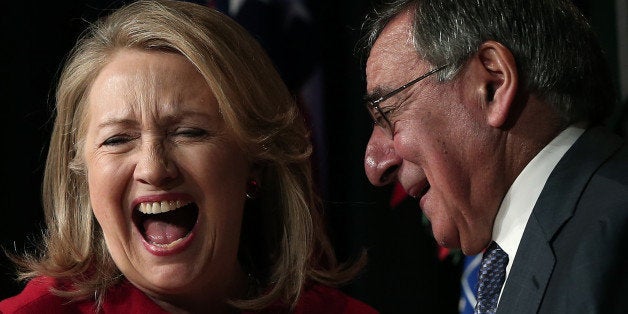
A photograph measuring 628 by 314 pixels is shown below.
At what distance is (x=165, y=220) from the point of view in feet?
7.16

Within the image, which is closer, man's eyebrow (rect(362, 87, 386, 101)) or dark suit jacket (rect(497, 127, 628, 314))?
dark suit jacket (rect(497, 127, 628, 314))

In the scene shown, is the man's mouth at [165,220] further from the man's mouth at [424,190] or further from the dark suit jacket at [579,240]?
the dark suit jacket at [579,240]

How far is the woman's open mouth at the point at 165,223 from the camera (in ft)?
6.88

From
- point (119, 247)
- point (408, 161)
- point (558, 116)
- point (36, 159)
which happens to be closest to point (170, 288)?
point (119, 247)

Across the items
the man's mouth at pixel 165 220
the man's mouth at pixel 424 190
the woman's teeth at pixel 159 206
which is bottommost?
the man's mouth at pixel 424 190

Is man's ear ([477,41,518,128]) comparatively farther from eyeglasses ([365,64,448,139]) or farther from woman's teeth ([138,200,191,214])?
woman's teeth ([138,200,191,214])

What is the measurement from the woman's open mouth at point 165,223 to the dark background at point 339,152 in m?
1.07

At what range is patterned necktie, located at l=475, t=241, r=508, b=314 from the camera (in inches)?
75.9

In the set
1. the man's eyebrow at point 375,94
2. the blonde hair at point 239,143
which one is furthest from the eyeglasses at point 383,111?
the blonde hair at point 239,143

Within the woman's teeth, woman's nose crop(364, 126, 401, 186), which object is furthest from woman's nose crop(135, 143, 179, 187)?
woman's nose crop(364, 126, 401, 186)

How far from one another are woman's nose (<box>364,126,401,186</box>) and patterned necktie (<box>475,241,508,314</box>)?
0.28 metres

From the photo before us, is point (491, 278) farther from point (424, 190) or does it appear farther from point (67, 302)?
point (67, 302)

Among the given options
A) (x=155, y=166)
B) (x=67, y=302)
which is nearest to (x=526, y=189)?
(x=155, y=166)

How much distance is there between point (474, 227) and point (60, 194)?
94 centimetres
